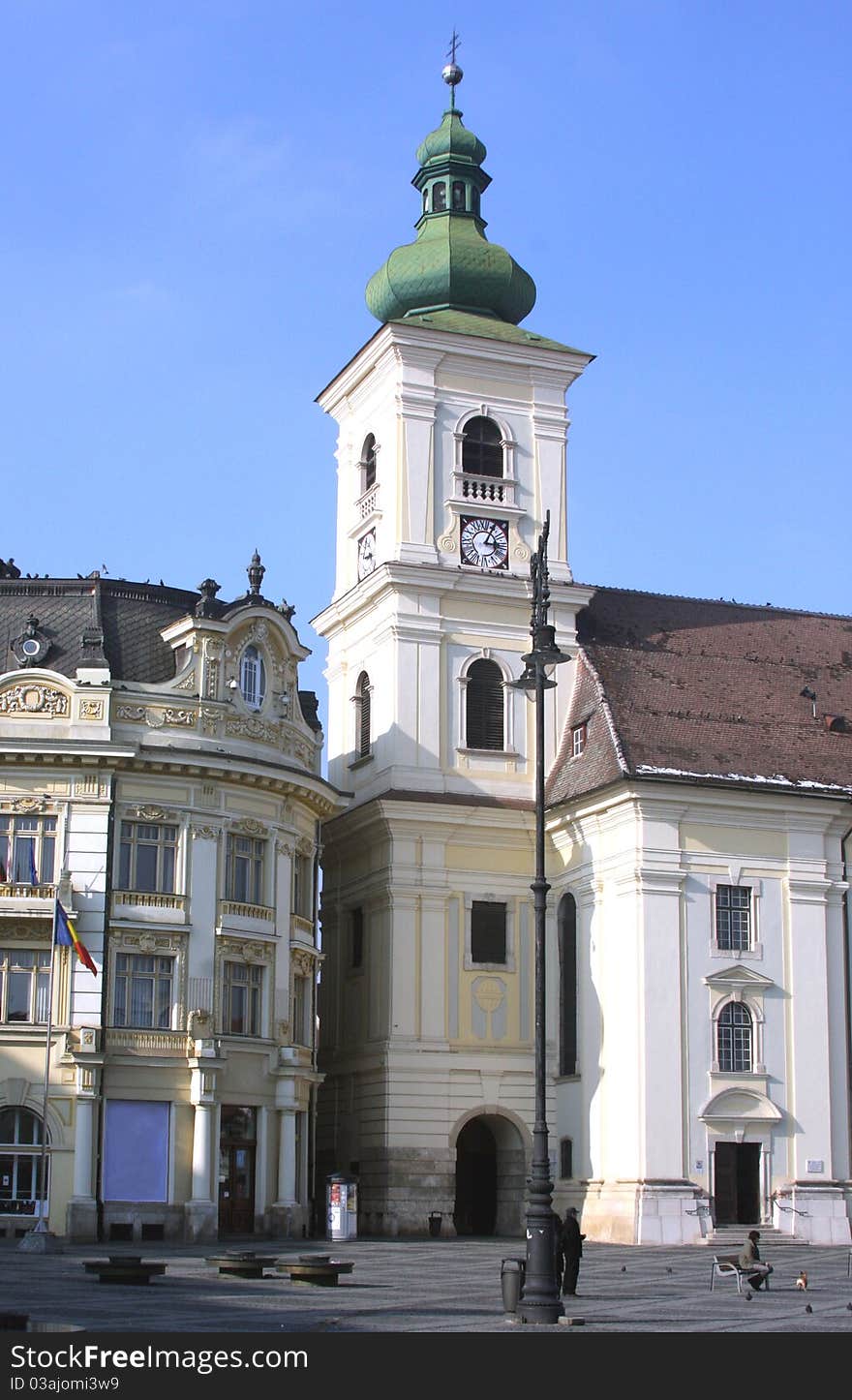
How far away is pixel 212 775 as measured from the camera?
161ft

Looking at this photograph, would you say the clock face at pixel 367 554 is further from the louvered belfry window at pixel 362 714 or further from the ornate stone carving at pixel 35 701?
the ornate stone carving at pixel 35 701

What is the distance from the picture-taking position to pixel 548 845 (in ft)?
182

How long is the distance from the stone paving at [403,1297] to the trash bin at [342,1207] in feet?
12.9

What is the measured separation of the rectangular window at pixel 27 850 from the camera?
46.7 m

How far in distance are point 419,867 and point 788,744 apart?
36.0ft

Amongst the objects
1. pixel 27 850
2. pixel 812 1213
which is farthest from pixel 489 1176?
pixel 27 850

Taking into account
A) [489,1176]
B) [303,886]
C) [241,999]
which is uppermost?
[303,886]

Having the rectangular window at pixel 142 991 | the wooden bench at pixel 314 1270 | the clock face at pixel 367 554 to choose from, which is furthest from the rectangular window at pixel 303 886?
the wooden bench at pixel 314 1270

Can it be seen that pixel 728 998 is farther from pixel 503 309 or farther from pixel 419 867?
pixel 503 309

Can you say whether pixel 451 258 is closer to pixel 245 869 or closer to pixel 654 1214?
pixel 245 869

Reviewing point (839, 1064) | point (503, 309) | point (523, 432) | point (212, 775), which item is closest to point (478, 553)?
point (523, 432)

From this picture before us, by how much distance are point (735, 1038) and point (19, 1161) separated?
1848cm

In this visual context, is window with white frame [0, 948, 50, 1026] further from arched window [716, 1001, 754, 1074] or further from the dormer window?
arched window [716, 1001, 754, 1074]

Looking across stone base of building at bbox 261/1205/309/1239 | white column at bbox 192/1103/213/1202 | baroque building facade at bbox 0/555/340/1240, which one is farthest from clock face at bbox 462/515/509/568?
stone base of building at bbox 261/1205/309/1239
